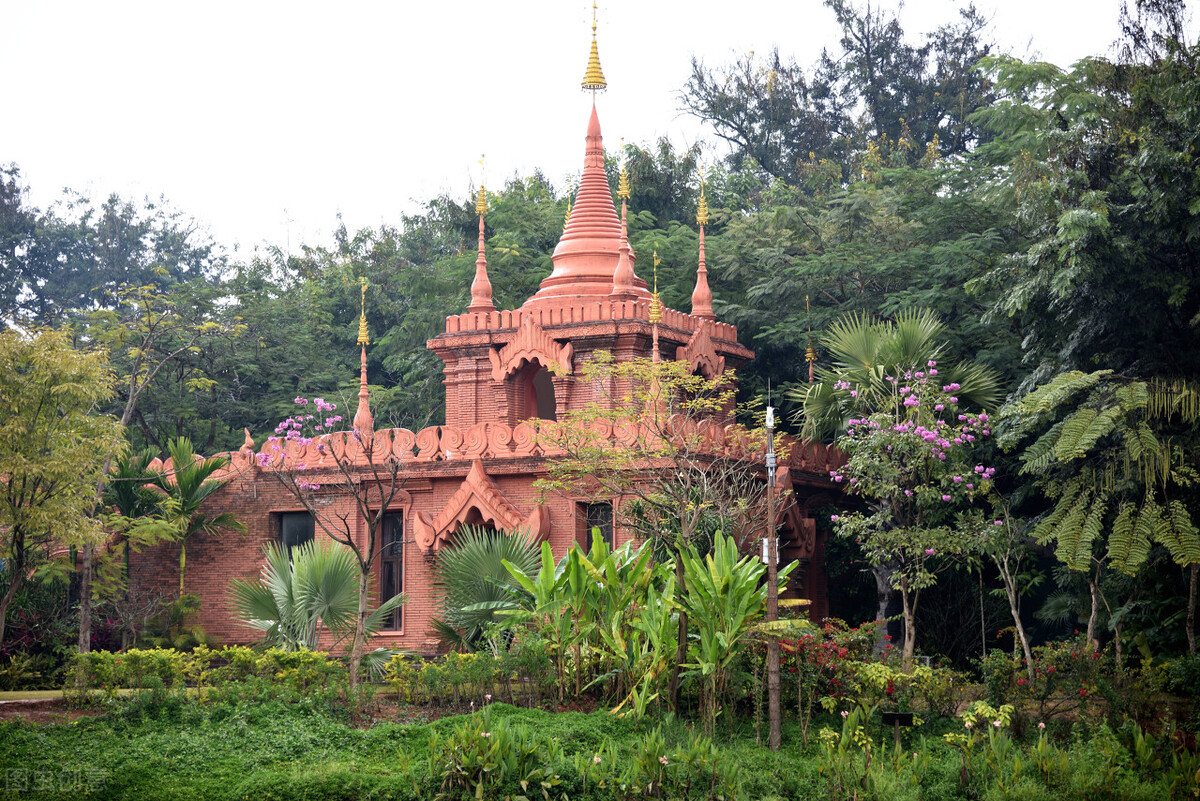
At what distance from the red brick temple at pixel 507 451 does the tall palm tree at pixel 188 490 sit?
1.64 ft

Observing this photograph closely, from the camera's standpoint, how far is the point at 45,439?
54.2 ft

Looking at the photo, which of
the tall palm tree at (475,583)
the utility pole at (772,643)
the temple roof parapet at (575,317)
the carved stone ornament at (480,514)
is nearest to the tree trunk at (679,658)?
the utility pole at (772,643)

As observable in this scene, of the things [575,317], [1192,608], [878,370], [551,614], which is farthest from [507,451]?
[1192,608]

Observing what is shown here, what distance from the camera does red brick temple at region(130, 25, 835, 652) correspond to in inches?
816

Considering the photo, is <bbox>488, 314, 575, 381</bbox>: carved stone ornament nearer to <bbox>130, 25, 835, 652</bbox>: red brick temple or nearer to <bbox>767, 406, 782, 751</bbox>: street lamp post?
<bbox>130, 25, 835, 652</bbox>: red brick temple

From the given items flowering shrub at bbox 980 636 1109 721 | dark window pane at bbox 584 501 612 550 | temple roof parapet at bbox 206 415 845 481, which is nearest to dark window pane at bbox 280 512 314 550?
temple roof parapet at bbox 206 415 845 481

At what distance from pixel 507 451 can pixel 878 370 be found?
231 inches

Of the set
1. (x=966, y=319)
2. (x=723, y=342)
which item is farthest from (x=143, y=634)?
(x=966, y=319)

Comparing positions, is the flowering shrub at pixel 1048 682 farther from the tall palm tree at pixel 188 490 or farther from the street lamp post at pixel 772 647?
the tall palm tree at pixel 188 490

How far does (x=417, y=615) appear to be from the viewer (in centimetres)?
2131

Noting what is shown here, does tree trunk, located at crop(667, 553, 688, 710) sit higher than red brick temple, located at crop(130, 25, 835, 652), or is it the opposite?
red brick temple, located at crop(130, 25, 835, 652)

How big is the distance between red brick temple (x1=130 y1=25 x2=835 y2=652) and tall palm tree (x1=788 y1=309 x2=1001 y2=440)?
100 cm

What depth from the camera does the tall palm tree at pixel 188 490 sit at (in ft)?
72.2

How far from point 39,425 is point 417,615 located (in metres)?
7.04
